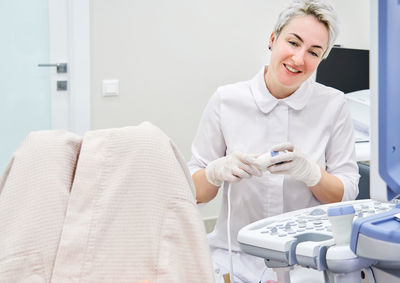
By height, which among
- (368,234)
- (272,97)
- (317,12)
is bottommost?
(368,234)

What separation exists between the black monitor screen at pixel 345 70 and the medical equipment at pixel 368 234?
1.79 m

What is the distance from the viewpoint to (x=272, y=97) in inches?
58.1

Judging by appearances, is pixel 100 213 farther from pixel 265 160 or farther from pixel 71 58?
pixel 71 58

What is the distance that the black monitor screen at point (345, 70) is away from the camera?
266cm

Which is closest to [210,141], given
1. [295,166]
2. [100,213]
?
[295,166]

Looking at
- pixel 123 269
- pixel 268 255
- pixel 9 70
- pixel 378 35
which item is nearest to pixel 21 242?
pixel 123 269

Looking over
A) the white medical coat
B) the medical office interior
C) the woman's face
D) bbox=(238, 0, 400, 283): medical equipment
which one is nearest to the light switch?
the medical office interior

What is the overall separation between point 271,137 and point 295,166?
0.23 meters

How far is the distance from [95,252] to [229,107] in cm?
83

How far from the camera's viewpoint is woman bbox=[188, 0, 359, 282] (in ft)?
4.65

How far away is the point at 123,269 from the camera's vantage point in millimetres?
765

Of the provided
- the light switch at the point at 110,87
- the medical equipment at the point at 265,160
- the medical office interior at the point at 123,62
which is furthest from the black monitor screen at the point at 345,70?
the medical equipment at the point at 265,160

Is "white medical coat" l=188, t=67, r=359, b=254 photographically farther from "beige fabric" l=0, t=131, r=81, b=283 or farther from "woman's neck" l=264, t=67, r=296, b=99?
"beige fabric" l=0, t=131, r=81, b=283

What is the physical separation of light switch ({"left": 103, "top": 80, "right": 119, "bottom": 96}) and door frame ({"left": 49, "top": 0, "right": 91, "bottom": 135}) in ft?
0.27
